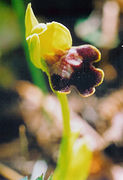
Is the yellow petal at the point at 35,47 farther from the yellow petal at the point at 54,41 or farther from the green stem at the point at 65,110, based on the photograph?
the green stem at the point at 65,110

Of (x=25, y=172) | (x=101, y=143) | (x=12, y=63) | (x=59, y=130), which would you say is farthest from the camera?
(x=12, y=63)

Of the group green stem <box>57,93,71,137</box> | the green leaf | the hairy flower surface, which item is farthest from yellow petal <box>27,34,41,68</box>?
the green leaf

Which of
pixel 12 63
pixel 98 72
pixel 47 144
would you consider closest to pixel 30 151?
pixel 47 144

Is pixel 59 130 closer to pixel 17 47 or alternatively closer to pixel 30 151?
pixel 30 151

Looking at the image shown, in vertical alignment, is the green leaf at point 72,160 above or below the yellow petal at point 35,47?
below

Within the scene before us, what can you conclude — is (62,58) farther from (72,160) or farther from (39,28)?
(72,160)

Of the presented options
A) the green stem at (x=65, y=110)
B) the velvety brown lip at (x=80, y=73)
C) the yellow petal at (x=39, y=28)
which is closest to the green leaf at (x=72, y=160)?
the green stem at (x=65, y=110)
